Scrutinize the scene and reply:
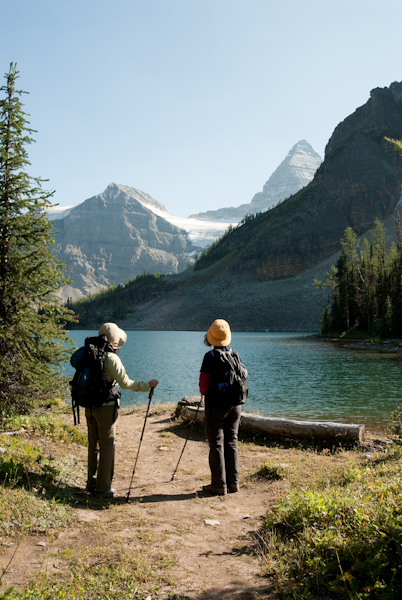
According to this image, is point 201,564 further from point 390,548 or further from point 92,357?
point 92,357

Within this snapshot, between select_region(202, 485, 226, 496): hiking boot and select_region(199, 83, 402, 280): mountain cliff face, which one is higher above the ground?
select_region(199, 83, 402, 280): mountain cliff face

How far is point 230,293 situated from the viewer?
513 feet

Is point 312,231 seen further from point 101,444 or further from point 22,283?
point 101,444

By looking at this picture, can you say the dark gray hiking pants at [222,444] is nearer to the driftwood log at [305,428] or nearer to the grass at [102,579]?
the grass at [102,579]

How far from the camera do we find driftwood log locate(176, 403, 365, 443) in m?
9.47

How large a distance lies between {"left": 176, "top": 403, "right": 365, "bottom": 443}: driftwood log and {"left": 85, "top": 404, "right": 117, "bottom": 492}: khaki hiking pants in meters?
4.98

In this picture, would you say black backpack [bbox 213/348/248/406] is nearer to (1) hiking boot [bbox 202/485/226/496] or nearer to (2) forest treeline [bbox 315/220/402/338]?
(1) hiking boot [bbox 202/485/226/496]

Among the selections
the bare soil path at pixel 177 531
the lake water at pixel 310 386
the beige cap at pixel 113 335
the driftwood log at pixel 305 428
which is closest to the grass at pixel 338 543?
the bare soil path at pixel 177 531

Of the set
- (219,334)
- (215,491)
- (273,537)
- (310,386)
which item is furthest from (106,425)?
(310,386)

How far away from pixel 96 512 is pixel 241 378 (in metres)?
2.78

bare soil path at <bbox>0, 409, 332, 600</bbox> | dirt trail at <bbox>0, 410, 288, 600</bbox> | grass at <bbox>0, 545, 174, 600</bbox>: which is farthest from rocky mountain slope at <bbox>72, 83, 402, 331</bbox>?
grass at <bbox>0, 545, 174, 600</bbox>

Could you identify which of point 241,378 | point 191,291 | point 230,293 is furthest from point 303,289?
point 241,378

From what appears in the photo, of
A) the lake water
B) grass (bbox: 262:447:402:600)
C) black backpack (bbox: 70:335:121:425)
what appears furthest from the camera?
the lake water

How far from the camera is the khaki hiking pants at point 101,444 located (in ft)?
20.4
